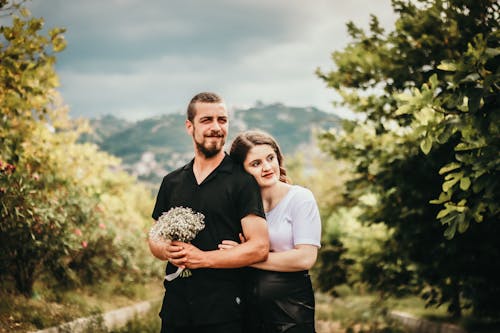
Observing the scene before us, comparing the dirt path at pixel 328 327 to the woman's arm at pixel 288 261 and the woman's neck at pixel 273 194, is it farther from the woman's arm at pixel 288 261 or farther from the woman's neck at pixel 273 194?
the woman's arm at pixel 288 261

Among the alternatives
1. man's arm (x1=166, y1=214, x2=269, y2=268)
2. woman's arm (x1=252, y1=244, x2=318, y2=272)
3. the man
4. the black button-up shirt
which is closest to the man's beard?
the man

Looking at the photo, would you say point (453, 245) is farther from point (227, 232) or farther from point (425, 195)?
point (227, 232)

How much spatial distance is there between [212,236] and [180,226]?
30 cm

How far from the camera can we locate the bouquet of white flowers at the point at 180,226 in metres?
3.61

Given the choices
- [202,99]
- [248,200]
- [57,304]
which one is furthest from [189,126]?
[57,304]

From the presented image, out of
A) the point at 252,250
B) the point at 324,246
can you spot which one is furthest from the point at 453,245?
the point at 324,246

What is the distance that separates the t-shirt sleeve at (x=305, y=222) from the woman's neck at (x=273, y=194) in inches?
7.5

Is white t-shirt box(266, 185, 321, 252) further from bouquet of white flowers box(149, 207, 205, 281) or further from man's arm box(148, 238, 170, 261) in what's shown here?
man's arm box(148, 238, 170, 261)

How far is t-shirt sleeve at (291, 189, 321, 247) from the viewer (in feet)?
13.0

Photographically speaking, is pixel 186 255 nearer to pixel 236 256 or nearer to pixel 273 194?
pixel 236 256

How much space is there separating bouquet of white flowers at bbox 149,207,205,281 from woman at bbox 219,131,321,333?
23 cm

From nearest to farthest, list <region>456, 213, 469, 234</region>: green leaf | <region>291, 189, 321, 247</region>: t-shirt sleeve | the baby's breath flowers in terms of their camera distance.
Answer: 1. the baby's breath flowers
2. <region>291, 189, 321, 247</region>: t-shirt sleeve
3. <region>456, 213, 469, 234</region>: green leaf

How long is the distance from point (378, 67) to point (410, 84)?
0.63 meters

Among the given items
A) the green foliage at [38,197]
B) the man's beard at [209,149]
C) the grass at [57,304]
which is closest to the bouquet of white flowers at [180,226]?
the man's beard at [209,149]
